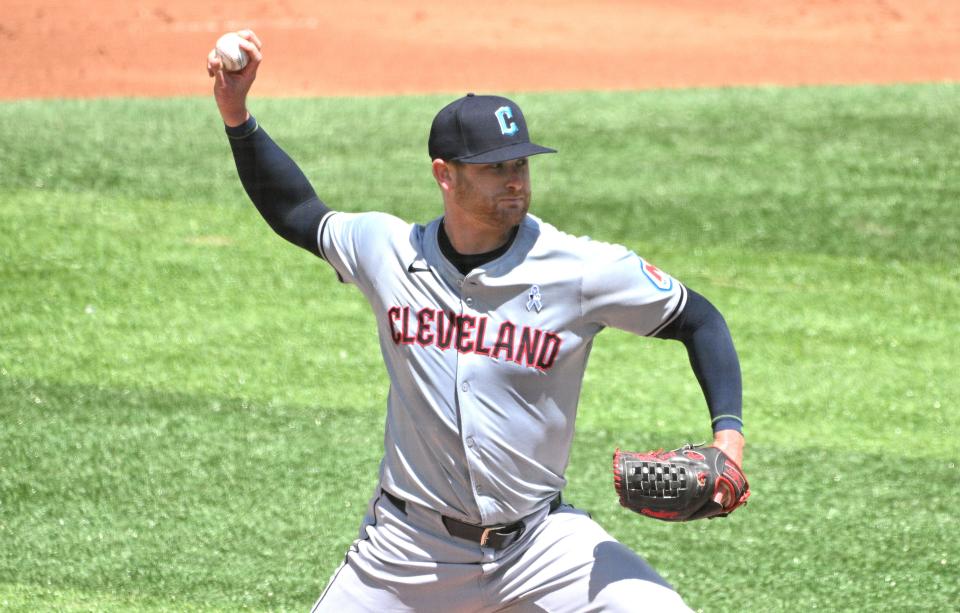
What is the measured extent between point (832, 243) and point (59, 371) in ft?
17.9

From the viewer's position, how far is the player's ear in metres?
3.60

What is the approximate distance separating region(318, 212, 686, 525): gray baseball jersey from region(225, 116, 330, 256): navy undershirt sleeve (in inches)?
19.2

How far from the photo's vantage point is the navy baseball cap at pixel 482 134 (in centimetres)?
349

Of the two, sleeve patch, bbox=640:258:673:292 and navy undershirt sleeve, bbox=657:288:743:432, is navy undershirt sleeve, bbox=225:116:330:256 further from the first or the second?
navy undershirt sleeve, bbox=657:288:743:432

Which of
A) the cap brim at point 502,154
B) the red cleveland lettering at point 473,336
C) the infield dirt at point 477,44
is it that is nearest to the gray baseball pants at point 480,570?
the red cleveland lettering at point 473,336

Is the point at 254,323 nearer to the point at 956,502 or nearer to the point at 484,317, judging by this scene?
the point at 956,502

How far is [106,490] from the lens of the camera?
6.18 meters

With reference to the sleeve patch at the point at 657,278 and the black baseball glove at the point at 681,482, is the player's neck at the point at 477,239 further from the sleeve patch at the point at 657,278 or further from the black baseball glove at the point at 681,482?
the black baseball glove at the point at 681,482

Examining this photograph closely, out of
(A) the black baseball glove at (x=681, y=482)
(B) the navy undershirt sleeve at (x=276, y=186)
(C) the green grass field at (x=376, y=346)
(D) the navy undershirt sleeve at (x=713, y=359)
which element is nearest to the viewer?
(A) the black baseball glove at (x=681, y=482)

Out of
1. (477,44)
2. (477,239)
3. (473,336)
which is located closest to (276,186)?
(477,239)

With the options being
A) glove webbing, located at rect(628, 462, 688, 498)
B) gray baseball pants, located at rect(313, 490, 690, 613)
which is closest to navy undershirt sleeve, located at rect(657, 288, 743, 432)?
glove webbing, located at rect(628, 462, 688, 498)

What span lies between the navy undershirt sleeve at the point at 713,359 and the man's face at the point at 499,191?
0.49 metres

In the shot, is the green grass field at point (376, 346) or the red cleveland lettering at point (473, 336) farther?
the green grass field at point (376, 346)

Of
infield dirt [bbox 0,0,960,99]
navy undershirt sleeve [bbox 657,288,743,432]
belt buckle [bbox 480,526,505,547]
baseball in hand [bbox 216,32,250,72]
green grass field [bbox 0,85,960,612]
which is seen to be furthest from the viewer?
infield dirt [bbox 0,0,960,99]
